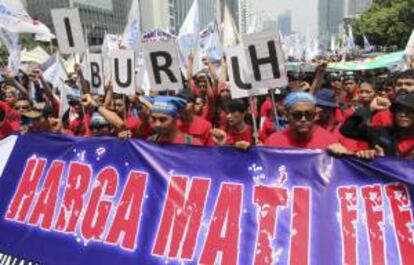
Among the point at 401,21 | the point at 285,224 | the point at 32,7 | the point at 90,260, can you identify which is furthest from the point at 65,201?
the point at 32,7

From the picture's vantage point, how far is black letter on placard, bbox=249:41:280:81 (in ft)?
16.7

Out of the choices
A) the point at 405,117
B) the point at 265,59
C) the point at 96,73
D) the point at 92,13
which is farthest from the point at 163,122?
the point at 92,13

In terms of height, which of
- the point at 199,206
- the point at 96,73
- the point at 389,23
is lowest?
the point at 389,23

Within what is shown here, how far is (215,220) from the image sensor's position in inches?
158

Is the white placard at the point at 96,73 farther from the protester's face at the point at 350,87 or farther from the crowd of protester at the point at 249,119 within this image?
the protester's face at the point at 350,87

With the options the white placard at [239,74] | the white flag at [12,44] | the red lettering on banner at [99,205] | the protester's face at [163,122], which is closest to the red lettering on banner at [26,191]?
the red lettering on banner at [99,205]

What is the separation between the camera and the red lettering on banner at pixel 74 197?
458cm

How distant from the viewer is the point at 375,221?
361 centimetres

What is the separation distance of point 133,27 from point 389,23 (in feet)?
184

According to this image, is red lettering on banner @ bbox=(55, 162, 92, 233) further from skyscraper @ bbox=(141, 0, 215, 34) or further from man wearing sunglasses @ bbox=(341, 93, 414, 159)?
skyscraper @ bbox=(141, 0, 215, 34)

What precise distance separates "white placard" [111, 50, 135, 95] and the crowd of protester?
0.31 meters

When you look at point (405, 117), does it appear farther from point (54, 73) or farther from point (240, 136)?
point (54, 73)

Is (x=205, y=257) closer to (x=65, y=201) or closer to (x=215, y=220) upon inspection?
(x=215, y=220)

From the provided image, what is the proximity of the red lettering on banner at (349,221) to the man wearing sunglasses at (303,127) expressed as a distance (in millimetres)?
427
